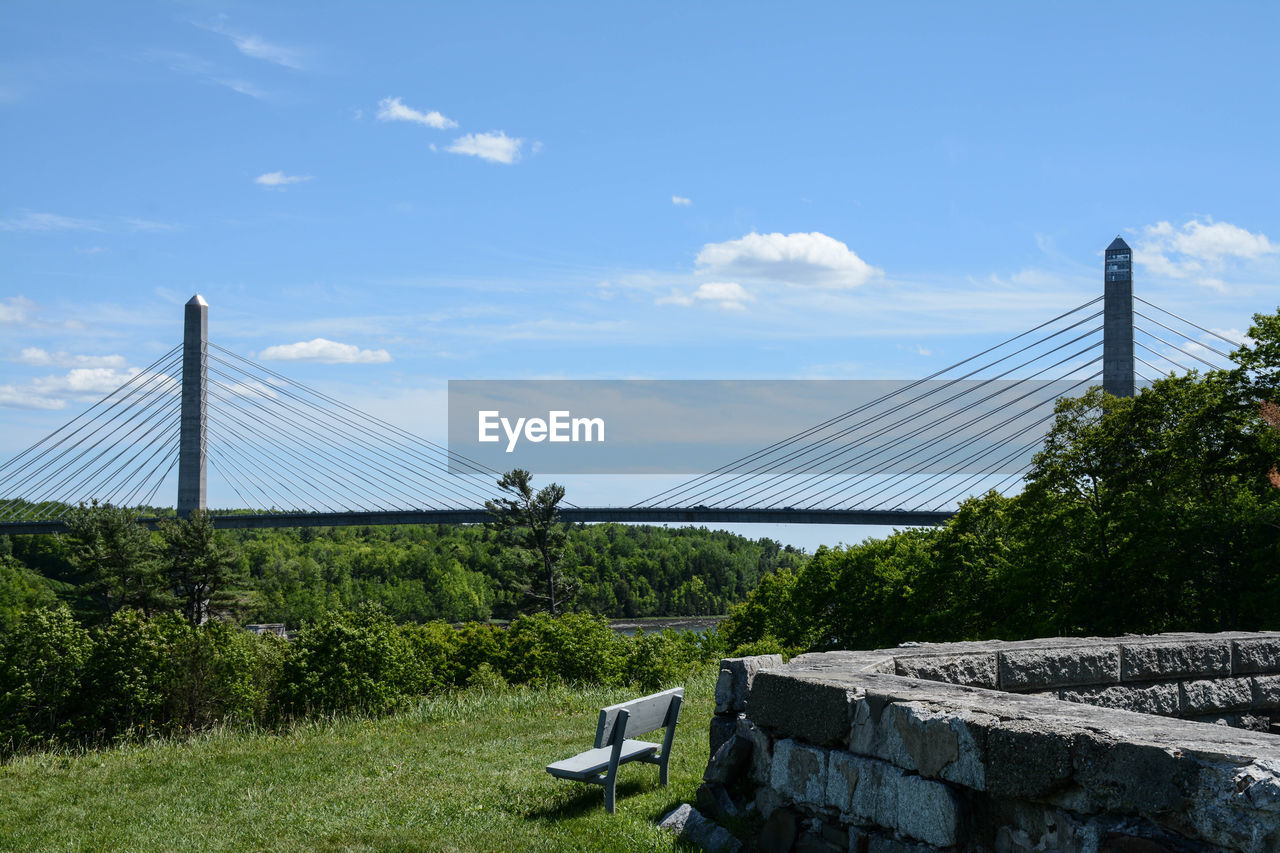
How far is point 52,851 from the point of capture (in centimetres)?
576

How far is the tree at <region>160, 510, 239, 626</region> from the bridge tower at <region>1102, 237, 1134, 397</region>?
33.6 meters

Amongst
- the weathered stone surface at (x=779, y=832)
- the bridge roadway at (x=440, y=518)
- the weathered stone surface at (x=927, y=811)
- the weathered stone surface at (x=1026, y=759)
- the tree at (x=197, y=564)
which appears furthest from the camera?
the bridge roadway at (x=440, y=518)

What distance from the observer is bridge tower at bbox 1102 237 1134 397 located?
92.0ft

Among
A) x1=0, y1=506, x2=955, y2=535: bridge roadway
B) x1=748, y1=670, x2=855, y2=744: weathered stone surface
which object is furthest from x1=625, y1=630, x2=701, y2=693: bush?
x1=0, y1=506, x2=955, y2=535: bridge roadway

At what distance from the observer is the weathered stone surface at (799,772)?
4168 millimetres

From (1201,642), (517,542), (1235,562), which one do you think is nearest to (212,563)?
(517,542)

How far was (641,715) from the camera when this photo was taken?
235 inches

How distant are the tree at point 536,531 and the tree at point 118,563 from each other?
14.1 m

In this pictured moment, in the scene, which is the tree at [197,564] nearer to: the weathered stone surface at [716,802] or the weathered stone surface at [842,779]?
the weathered stone surface at [716,802]

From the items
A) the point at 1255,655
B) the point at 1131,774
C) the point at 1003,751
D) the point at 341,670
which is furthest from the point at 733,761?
the point at 341,670

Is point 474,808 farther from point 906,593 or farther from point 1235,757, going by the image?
point 906,593

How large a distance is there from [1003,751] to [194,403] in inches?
1996

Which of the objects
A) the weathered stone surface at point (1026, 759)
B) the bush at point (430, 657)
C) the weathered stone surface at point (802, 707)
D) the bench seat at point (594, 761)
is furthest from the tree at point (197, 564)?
the weathered stone surface at point (1026, 759)

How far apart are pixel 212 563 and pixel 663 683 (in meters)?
32.3
